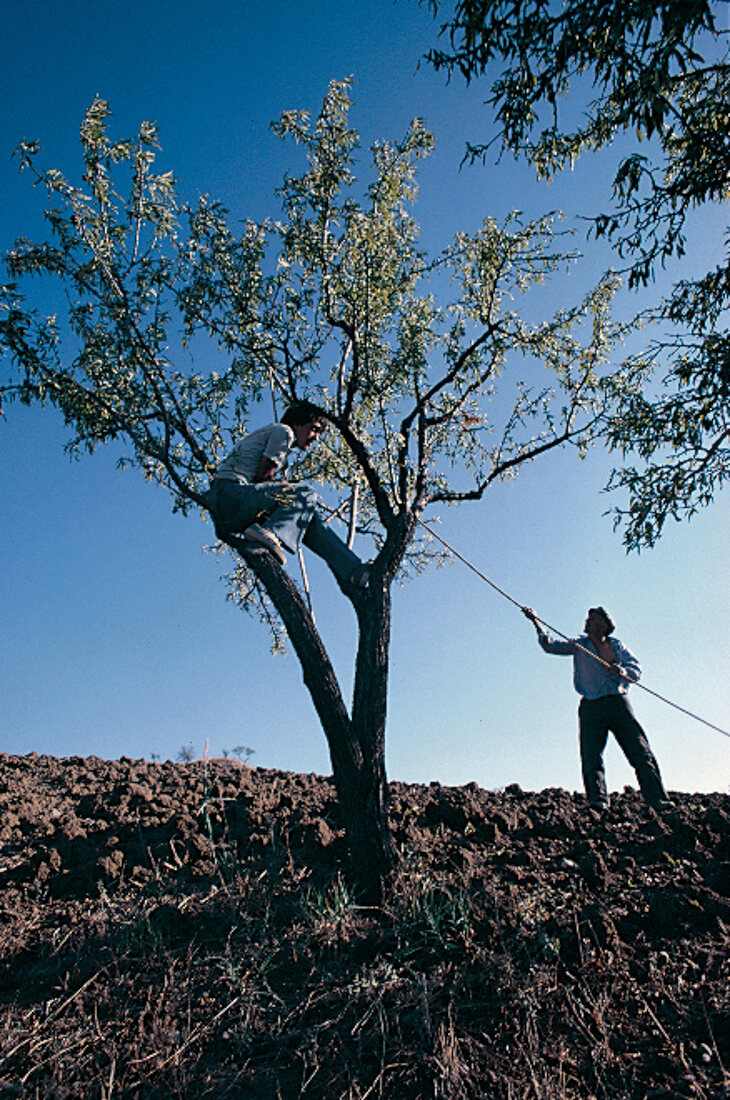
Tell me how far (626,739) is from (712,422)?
323 cm

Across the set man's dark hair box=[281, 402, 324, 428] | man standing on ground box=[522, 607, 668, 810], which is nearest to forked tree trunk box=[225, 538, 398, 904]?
man's dark hair box=[281, 402, 324, 428]

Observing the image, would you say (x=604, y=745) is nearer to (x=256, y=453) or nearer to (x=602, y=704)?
(x=602, y=704)

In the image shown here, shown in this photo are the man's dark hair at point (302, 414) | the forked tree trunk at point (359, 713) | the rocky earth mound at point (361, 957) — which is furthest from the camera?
the man's dark hair at point (302, 414)

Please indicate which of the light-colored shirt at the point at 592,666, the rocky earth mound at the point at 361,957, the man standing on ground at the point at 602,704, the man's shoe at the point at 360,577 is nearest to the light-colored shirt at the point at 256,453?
the man's shoe at the point at 360,577

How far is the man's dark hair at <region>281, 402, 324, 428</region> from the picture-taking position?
20.8ft

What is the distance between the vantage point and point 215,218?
256 inches

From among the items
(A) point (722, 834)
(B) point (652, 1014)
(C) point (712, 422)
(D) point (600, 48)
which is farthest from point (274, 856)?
(D) point (600, 48)

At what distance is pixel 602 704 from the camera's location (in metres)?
7.41

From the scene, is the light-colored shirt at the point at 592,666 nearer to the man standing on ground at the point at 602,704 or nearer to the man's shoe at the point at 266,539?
the man standing on ground at the point at 602,704

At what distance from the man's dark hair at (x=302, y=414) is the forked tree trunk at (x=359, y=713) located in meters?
1.31

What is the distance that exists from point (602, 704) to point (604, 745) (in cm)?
45

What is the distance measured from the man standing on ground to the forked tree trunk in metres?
2.72

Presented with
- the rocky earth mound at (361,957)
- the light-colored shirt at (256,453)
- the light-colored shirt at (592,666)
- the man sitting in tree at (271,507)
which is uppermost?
the light-colored shirt at (256,453)

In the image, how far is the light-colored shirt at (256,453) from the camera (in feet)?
19.4
